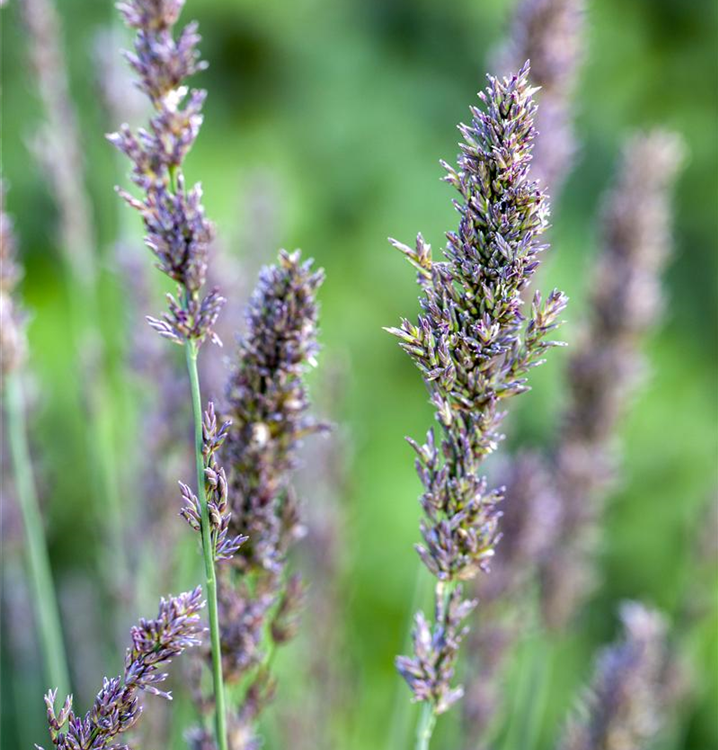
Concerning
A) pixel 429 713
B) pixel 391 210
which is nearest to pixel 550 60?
pixel 429 713

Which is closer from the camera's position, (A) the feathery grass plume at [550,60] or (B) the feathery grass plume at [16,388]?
(B) the feathery grass plume at [16,388]

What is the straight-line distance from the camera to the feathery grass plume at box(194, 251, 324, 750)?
1.38 ft

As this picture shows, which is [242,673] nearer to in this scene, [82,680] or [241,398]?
[241,398]

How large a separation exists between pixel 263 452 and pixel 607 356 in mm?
470

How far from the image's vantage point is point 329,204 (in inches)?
73.4

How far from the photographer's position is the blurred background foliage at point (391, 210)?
5.21ft

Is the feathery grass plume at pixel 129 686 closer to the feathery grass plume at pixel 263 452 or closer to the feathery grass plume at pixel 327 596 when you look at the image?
the feathery grass plume at pixel 263 452

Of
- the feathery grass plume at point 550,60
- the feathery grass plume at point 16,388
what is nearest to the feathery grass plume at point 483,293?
the feathery grass plume at point 16,388

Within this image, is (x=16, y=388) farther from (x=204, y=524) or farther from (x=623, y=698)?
(x=623, y=698)

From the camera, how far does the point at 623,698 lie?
1.97 feet

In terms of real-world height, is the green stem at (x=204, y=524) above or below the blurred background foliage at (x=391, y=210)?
below

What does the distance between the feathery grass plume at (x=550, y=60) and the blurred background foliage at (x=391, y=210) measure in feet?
2.43

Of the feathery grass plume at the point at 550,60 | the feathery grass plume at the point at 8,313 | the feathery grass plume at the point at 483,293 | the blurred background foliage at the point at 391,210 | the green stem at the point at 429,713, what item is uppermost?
the blurred background foliage at the point at 391,210

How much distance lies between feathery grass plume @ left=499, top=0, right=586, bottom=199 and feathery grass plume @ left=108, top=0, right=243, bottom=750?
1.30ft
